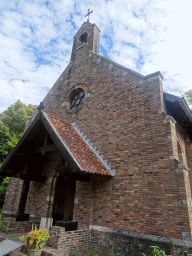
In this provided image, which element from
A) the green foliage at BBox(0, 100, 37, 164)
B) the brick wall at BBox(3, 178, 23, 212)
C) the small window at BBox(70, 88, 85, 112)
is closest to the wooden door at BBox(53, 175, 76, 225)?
the brick wall at BBox(3, 178, 23, 212)

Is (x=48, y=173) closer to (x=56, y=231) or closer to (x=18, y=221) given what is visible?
(x=18, y=221)

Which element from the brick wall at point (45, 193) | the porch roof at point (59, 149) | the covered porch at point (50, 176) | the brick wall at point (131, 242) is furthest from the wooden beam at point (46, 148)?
the brick wall at point (131, 242)

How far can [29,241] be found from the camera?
15.6 feet

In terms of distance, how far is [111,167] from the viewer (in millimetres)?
6707

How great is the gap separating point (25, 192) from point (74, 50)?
340 inches

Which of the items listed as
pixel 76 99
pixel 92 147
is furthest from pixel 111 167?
pixel 76 99

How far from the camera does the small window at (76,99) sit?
31.2 feet

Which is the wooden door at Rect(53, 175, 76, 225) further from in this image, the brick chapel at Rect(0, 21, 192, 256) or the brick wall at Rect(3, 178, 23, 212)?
the brick wall at Rect(3, 178, 23, 212)

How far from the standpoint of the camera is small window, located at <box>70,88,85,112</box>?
9.52 m

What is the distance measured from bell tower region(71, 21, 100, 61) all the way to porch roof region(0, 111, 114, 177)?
5400 mm

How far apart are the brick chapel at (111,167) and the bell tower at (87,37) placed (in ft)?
3.22

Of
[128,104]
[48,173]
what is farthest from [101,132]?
[48,173]

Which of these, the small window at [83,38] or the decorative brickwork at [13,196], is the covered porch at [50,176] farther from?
the small window at [83,38]

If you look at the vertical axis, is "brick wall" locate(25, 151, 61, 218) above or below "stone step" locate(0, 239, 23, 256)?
above
